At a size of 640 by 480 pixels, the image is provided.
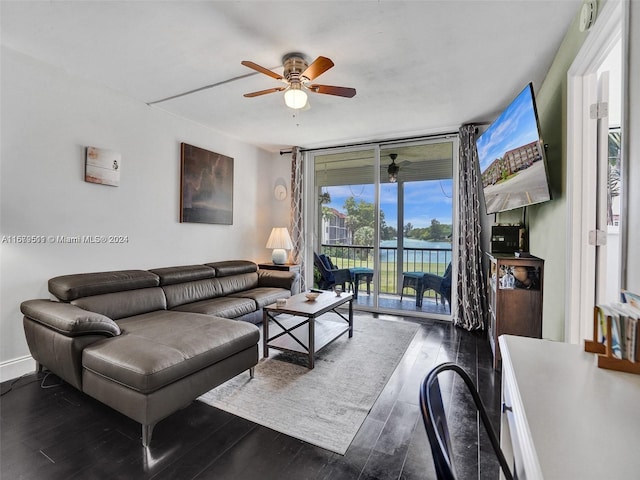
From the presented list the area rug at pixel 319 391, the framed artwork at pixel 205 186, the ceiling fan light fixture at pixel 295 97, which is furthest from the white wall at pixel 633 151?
the framed artwork at pixel 205 186

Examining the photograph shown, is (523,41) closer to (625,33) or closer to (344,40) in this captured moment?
(625,33)

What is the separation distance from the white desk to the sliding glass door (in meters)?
3.33

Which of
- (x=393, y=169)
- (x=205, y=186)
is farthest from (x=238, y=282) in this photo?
(x=393, y=169)

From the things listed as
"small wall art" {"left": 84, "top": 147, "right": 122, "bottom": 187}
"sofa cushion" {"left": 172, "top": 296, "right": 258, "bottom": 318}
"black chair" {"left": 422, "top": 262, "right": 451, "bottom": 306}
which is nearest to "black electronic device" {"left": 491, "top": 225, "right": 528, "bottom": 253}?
"black chair" {"left": 422, "top": 262, "right": 451, "bottom": 306}

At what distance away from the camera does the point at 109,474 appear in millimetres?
1480

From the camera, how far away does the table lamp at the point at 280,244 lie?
4.73m

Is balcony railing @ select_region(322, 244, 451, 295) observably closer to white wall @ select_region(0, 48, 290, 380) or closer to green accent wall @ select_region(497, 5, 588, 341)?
green accent wall @ select_region(497, 5, 588, 341)

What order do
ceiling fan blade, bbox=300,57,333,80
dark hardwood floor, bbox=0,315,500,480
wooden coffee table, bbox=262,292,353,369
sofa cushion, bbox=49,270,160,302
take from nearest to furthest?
dark hardwood floor, bbox=0,315,500,480 → ceiling fan blade, bbox=300,57,333,80 → sofa cushion, bbox=49,270,160,302 → wooden coffee table, bbox=262,292,353,369

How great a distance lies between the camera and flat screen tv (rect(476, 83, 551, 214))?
207 centimetres

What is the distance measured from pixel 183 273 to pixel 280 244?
165 centimetres

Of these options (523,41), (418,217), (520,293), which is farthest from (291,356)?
A: (523,41)

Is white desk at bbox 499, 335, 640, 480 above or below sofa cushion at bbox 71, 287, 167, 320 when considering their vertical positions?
above

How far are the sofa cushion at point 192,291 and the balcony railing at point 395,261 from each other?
2131 millimetres

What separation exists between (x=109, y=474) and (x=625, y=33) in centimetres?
304
